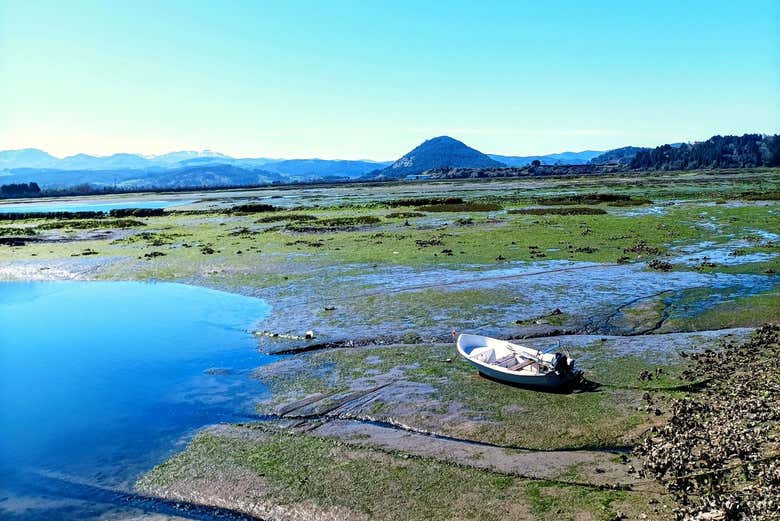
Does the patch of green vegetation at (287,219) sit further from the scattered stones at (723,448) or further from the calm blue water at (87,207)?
the scattered stones at (723,448)

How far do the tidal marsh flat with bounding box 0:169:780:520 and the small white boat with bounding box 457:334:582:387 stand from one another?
0.57 metres

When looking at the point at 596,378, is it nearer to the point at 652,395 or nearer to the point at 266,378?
the point at 652,395

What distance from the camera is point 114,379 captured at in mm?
20672

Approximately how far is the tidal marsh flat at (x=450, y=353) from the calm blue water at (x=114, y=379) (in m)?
1.15

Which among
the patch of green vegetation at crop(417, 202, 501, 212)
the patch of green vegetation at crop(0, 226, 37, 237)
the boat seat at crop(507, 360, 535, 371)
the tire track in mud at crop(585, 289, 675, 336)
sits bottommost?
the tire track in mud at crop(585, 289, 675, 336)

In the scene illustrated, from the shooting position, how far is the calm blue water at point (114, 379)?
583 inches

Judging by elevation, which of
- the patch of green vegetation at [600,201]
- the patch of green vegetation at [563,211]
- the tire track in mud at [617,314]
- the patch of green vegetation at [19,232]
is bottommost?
the tire track in mud at [617,314]

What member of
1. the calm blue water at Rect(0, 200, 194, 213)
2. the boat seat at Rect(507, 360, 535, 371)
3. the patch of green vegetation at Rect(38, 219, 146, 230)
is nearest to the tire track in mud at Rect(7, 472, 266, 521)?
the boat seat at Rect(507, 360, 535, 371)

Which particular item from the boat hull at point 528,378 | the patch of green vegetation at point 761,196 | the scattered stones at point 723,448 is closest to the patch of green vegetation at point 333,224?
the boat hull at point 528,378

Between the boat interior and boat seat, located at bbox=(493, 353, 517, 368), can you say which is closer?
the boat interior

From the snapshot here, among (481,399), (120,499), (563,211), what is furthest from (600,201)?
(120,499)

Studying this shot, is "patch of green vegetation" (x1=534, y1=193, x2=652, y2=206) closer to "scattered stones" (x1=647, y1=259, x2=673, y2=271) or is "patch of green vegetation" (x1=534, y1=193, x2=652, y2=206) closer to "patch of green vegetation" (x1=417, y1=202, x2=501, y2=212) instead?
"patch of green vegetation" (x1=417, y1=202, x2=501, y2=212)

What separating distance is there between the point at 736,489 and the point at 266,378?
45.2 feet

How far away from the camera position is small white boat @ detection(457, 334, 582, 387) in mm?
16562
